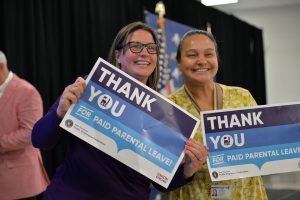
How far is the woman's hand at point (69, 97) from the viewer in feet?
4.96

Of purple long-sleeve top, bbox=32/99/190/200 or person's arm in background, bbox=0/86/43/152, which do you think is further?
person's arm in background, bbox=0/86/43/152

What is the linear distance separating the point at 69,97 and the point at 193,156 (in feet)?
1.70

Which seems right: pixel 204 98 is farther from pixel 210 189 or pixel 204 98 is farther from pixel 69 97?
pixel 69 97

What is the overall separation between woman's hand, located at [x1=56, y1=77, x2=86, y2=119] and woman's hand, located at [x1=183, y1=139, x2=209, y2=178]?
0.46m

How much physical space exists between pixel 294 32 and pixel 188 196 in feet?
31.9

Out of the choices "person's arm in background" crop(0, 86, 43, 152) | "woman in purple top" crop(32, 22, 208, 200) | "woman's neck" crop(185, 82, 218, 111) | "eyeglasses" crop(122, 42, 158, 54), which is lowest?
"person's arm in background" crop(0, 86, 43, 152)

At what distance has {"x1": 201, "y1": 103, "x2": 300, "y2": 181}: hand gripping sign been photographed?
174 cm

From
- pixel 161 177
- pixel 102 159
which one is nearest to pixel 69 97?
pixel 102 159

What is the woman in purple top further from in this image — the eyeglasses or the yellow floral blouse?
the yellow floral blouse

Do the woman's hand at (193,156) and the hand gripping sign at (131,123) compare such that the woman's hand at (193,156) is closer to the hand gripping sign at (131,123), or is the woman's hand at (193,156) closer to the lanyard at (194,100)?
the hand gripping sign at (131,123)

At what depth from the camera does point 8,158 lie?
2.82 m

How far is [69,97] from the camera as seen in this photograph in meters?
1.51

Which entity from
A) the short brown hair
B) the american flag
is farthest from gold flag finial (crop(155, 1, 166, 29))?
the short brown hair

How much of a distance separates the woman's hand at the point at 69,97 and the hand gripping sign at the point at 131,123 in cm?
2
